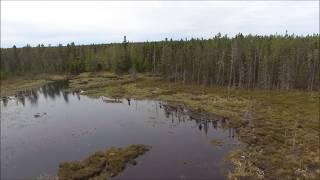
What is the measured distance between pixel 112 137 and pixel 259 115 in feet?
110

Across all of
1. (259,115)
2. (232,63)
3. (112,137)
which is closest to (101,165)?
(112,137)

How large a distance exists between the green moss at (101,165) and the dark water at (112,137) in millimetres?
1330

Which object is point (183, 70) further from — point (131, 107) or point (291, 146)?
point (291, 146)

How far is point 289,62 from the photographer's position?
102750 millimetres

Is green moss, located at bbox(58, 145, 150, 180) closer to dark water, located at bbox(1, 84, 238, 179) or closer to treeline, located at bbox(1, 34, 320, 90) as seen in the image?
dark water, located at bbox(1, 84, 238, 179)

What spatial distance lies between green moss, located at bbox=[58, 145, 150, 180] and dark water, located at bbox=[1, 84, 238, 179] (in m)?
1.33

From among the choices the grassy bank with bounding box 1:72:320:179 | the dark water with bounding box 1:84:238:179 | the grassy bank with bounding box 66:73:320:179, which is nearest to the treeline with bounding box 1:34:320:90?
the grassy bank with bounding box 1:72:320:179

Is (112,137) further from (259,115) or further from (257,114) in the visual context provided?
(257,114)

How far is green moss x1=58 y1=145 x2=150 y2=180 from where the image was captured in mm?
38688

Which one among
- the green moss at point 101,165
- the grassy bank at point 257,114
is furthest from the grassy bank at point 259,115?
the green moss at point 101,165

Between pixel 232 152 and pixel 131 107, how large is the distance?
3985cm

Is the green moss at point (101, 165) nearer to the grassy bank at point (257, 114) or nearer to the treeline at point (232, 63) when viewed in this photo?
the grassy bank at point (257, 114)

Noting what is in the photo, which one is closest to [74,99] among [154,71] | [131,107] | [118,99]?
[118,99]

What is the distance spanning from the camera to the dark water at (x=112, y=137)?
41.5 meters
